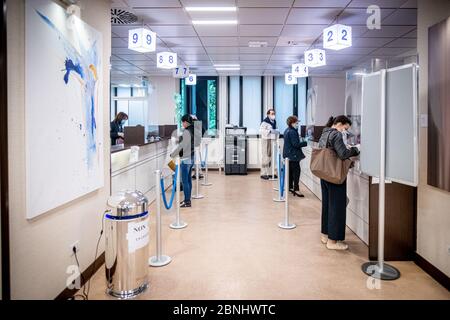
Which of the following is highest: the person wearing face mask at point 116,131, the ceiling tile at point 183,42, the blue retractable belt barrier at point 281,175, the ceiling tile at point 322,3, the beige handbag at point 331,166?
the ceiling tile at point 183,42

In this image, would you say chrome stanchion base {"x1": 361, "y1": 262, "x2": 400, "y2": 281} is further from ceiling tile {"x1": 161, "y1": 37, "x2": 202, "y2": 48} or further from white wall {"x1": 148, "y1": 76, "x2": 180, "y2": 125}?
white wall {"x1": 148, "y1": 76, "x2": 180, "y2": 125}

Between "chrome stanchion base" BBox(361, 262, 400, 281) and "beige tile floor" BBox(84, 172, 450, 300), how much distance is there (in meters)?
0.07

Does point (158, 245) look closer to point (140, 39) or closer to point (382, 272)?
point (382, 272)

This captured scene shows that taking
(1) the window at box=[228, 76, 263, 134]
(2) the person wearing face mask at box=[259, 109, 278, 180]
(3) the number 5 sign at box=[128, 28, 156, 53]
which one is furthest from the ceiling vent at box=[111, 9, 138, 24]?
(1) the window at box=[228, 76, 263, 134]

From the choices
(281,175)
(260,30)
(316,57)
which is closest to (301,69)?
(316,57)

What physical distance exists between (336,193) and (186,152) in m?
2.82

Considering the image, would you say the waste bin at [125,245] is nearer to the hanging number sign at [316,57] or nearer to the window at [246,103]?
the hanging number sign at [316,57]

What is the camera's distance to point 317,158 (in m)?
3.94

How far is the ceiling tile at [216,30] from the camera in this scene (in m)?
5.75

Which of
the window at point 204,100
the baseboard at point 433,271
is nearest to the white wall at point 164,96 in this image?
the window at point 204,100

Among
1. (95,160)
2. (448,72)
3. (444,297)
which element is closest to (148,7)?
(95,160)

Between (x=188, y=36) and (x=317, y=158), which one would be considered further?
A: (x=188, y=36)
